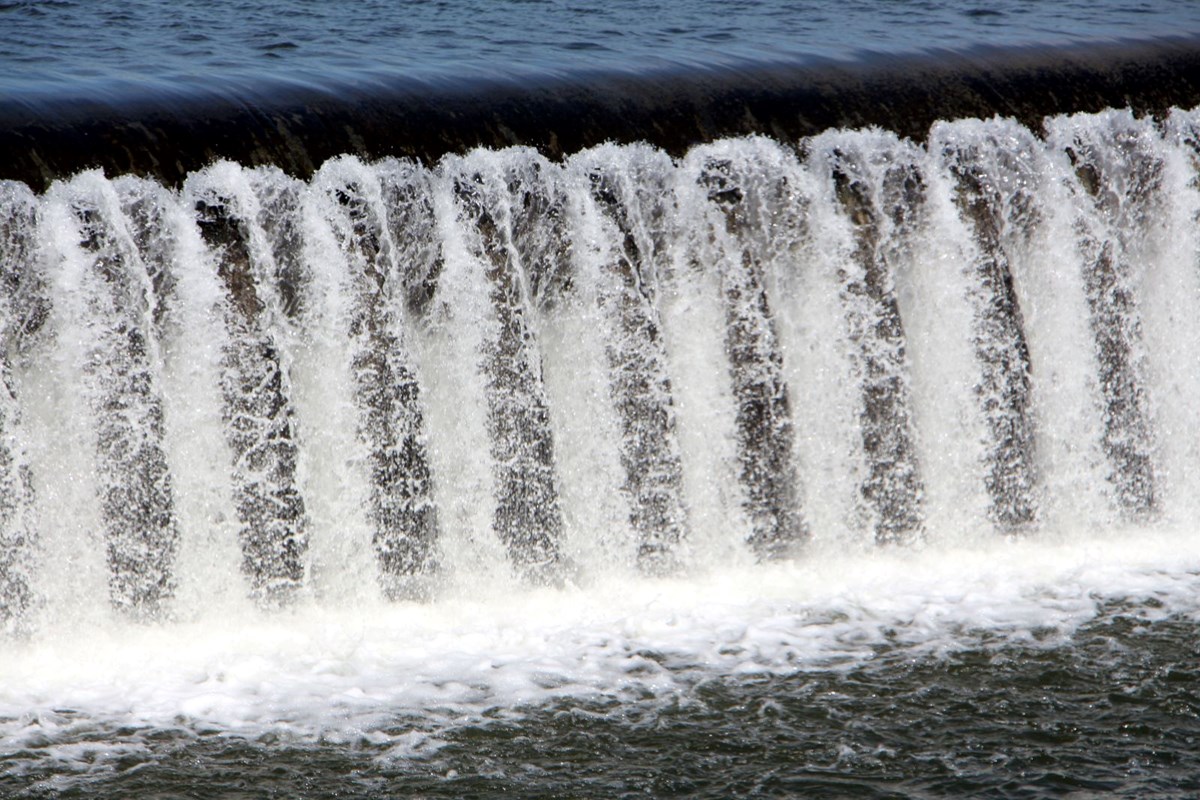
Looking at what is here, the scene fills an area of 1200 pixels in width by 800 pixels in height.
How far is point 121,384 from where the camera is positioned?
21.0ft

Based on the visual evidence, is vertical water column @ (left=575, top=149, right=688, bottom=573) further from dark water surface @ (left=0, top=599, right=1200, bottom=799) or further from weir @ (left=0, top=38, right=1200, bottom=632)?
dark water surface @ (left=0, top=599, right=1200, bottom=799)

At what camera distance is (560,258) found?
7.10m

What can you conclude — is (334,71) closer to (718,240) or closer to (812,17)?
(718,240)

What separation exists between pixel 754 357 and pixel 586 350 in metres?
0.81

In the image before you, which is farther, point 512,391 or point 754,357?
point 754,357

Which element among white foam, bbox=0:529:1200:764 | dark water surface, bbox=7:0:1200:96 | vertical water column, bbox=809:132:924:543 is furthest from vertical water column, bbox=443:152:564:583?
vertical water column, bbox=809:132:924:543

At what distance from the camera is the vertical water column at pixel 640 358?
7176 mm

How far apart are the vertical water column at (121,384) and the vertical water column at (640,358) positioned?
79.2 inches

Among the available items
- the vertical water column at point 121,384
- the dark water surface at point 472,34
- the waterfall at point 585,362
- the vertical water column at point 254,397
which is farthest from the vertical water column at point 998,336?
the vertical water column at point 121,384

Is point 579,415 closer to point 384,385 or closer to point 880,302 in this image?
point 384,385

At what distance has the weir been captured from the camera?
642 centimetres

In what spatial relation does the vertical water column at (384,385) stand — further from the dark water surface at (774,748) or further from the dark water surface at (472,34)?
the dark water surface at (774,748)

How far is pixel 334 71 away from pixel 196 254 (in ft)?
7.62

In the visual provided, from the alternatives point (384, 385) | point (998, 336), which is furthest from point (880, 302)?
point (384, 385)
